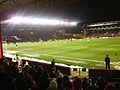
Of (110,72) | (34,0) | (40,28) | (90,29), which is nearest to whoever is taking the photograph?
(110,72)

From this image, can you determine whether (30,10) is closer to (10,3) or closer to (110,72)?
(10,3)

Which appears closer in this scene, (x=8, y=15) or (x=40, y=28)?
(x=8, y=15)

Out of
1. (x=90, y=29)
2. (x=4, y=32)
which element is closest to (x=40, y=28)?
(x=4, y=32)

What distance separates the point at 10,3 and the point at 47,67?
690 cm

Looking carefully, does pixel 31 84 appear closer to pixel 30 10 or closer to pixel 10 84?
pixel 10 84

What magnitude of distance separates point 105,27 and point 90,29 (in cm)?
1144

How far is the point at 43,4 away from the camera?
44.3 ft

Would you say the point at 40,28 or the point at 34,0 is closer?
the point at 34,0

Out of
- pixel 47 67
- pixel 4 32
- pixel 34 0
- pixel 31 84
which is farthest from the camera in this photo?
pixel 4 32

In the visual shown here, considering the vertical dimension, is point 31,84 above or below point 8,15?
below

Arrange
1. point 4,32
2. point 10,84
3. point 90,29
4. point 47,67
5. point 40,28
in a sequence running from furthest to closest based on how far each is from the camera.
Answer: point 90,29, point 40,28, point 4,32, point 47,67, point 10,84

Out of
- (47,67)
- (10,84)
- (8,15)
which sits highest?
(8,15)

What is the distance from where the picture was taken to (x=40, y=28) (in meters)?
87.1

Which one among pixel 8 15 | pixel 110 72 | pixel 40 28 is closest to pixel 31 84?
pixel 110 72
